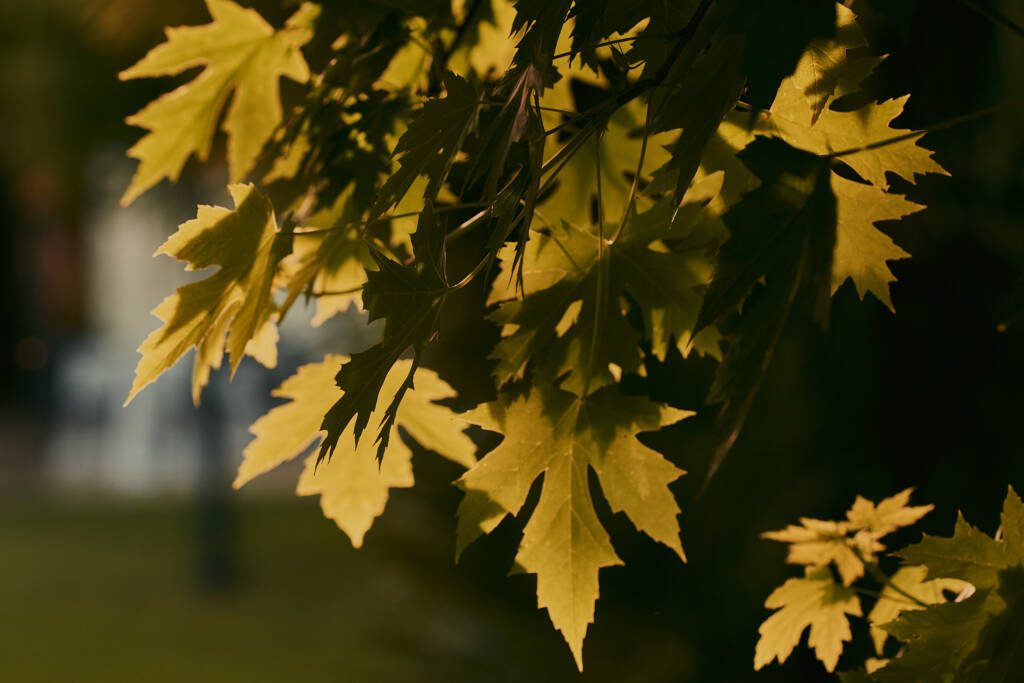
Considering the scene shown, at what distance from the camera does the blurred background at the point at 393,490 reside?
5.48ft

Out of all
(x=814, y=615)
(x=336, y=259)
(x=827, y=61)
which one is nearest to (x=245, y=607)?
(x=336, y=259)

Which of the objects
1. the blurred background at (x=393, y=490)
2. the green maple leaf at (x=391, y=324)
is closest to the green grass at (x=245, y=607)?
the blurred background at (x=393, y=490)

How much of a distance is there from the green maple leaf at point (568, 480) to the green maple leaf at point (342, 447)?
0.50 ft

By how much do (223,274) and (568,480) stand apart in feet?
0.82

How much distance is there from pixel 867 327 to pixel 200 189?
13.3 feet

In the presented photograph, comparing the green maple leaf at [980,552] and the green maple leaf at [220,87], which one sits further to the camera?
the green maple leaf at [220,87]

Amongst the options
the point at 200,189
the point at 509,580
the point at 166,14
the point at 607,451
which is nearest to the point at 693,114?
the point at 607,451

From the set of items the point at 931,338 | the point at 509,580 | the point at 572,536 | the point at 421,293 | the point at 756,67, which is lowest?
the point at 509,580

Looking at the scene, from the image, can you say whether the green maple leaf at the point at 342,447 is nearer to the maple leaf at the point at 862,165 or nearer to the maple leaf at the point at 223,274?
the maple leaf at the point at 223,274

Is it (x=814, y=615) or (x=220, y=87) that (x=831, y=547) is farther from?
(x=220, y=87)

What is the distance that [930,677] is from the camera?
1.45 ft

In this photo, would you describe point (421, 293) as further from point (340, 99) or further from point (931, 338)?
point (931, 338)

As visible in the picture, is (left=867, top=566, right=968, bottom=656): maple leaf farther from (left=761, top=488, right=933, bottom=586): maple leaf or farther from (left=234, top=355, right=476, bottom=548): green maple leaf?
(left=234, top=355, right=476, bottom=548): green maple leaf

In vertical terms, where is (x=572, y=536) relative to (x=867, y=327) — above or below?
above
